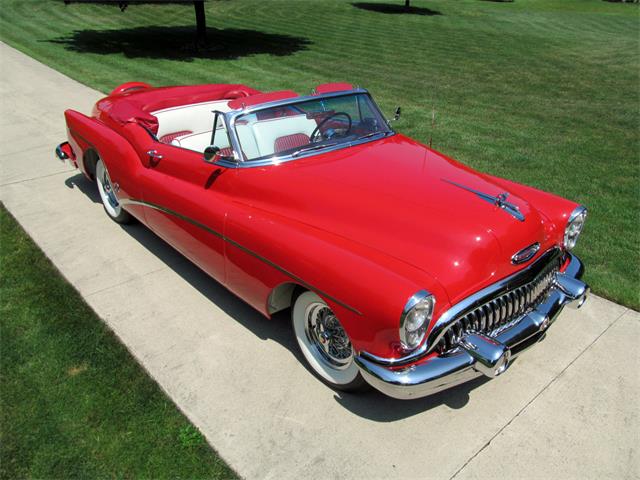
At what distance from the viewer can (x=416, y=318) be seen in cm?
248

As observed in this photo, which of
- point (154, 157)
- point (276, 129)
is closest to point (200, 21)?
point (154, 157)

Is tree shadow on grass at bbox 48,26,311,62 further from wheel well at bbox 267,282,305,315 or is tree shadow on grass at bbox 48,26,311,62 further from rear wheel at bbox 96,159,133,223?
wheel well at bbox 267,282,305,315

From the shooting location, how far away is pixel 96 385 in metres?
3.08

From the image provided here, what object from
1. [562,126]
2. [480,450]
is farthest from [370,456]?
[562,126]

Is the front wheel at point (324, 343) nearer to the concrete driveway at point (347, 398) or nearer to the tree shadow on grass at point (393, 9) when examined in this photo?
the concrete driveway at point (347, 398)

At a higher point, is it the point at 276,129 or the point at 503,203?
the point at 276,129

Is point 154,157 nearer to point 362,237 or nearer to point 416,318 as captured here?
point 362,237

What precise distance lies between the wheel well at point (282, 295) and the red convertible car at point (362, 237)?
11 mm

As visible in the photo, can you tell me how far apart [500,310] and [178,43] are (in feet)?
48.8

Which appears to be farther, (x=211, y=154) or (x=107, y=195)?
(x=107, y=195)

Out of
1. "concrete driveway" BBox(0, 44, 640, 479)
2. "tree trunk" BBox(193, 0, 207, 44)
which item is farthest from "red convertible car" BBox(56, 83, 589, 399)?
"tree trunk" BBox(193, 0, 207, 44)

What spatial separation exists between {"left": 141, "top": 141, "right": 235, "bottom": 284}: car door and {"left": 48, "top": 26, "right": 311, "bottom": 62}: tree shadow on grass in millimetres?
10051

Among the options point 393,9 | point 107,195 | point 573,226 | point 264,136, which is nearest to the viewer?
point 573,226

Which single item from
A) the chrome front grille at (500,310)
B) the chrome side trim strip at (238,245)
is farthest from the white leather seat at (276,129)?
the chrome front grille at (500,310)
